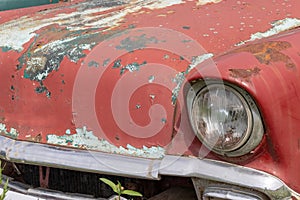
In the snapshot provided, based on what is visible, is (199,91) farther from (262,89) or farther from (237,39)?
(237,39)

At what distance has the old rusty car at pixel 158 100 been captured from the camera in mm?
1418

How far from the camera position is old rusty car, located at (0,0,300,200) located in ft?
4.65

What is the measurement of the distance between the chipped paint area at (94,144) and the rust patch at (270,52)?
1.34ft

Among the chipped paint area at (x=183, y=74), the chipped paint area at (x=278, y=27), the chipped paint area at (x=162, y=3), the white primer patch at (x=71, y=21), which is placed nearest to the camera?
the chipped paint area at (x=183, y=74)

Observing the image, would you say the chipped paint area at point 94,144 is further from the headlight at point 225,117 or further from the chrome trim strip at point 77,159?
the headlight at point 225,117

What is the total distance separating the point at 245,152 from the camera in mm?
1443

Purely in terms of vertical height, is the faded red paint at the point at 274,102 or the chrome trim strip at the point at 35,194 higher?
the faded red paint at the point at 274,102

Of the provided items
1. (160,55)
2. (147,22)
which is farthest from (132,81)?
(147,22)

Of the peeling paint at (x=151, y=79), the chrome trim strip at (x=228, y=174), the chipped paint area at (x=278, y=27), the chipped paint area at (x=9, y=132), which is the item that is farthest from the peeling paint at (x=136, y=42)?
the chipped paint area at (x=9, y=132)

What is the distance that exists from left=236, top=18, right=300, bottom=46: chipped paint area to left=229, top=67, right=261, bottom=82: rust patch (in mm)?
330

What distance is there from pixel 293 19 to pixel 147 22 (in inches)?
21.2

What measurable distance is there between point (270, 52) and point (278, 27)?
0.36 metres

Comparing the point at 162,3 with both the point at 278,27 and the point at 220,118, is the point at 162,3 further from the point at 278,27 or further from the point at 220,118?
the point at 220,118

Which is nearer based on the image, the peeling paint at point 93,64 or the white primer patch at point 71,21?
the peeling paint at point 93,64
